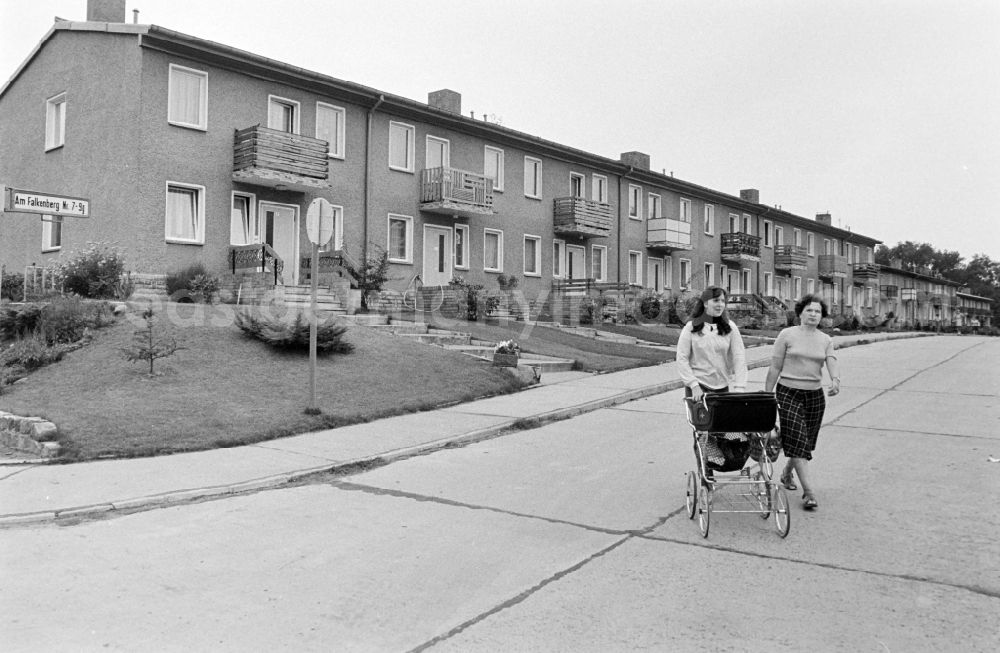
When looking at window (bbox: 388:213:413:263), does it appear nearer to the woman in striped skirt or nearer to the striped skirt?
the woman in striped skirt

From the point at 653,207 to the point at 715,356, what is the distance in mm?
32292

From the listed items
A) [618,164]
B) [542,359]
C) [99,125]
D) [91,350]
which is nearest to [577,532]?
[91,350]

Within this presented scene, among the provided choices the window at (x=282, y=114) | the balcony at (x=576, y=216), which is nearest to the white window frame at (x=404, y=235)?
the window at (x=282, y=114)

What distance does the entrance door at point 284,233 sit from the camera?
69.8 feet

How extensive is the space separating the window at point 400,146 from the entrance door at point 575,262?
31.0 ft

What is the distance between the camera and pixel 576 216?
3084cm

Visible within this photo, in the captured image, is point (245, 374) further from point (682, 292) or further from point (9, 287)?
point (682, 292)

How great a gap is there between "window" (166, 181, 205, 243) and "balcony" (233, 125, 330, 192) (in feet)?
3.94

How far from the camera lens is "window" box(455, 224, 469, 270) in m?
27.1

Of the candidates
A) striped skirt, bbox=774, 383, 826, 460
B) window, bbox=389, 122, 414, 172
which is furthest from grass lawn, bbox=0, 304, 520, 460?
window, bbox=389, 122, 414, 172

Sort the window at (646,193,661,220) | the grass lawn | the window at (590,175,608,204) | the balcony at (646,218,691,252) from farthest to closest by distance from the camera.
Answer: the window at (646,193,661,220) < the balcony at (646,218,691,252) < the window at (590,175,608,204) < the grass lawn

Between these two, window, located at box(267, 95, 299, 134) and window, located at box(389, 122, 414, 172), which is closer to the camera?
window, located at box(267, 95, 299, 134)

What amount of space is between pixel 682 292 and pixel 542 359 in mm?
23012

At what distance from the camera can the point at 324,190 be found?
22.2 metres
